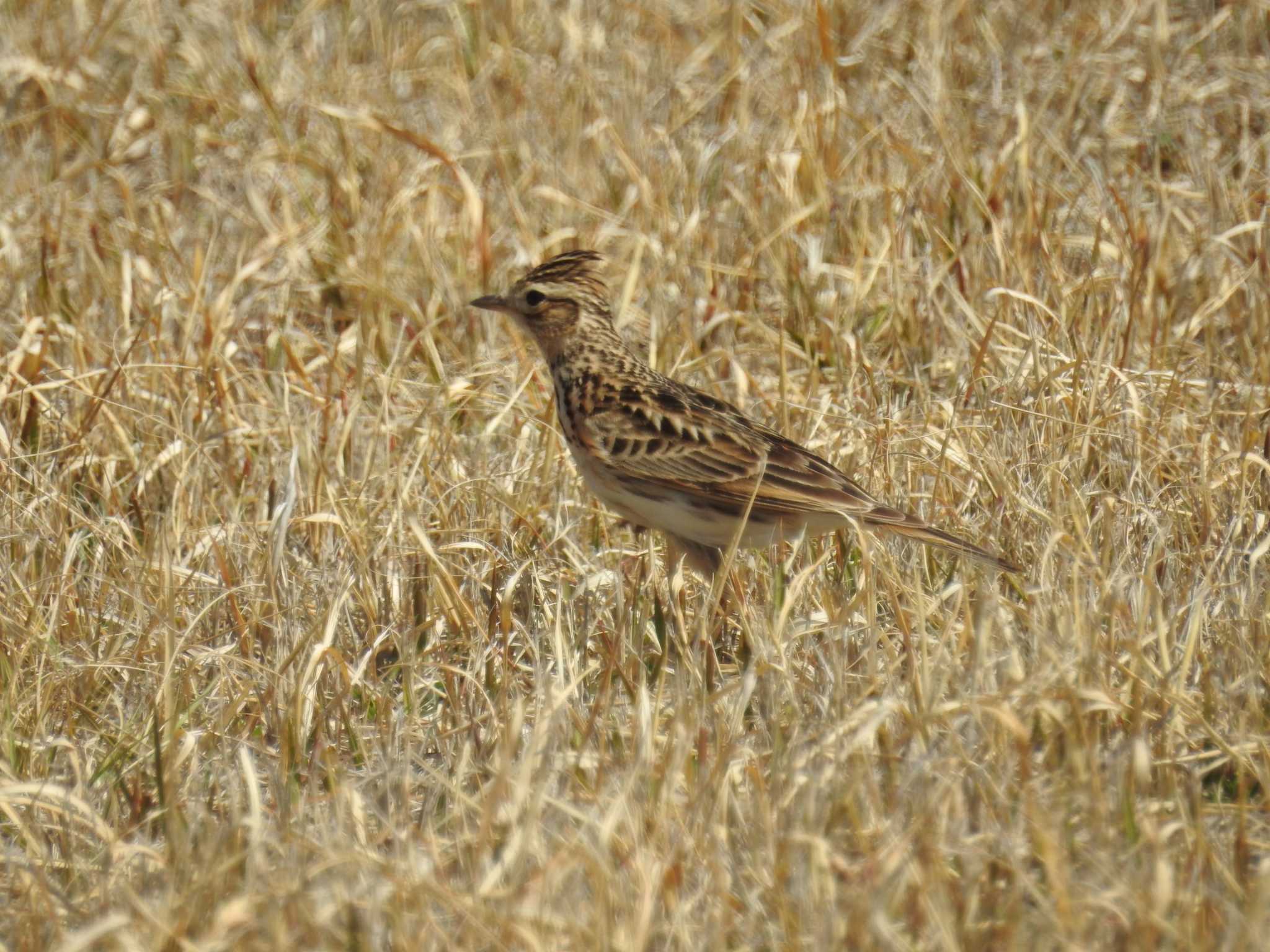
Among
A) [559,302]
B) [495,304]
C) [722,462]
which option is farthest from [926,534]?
[495,304]

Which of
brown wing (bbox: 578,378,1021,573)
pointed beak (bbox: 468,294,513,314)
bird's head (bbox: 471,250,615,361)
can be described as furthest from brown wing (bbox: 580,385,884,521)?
pointed beak (bbox: 468,294,513,314)

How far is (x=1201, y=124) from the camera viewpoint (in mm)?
9070

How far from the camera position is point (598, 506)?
6.54 metres

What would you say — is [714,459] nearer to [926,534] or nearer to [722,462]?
[722,462]

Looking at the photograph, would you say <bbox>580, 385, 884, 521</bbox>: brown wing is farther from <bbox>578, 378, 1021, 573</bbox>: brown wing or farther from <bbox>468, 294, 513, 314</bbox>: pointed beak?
<bbox>468, 294, 513, 314</bbox>: pointed beak

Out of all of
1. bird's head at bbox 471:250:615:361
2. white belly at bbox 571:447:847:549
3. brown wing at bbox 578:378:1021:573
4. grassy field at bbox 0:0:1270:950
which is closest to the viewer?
grassy field at bbox 0:0:1270:950

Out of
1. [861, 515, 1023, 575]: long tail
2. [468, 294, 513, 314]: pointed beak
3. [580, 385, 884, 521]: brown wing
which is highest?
[468, 294, 513, 314]: pointed beak

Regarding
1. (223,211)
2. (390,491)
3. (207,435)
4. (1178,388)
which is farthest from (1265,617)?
(223,211)

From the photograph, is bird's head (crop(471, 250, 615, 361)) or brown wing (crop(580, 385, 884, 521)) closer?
brown wing (crop(580, 385, 884, 521))

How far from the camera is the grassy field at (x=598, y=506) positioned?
12.6ft

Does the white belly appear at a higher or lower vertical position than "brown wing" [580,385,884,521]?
lower

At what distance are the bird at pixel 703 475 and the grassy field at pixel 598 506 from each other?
0.53 feet

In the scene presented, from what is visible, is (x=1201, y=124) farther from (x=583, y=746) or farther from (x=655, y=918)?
(x=655, y=918)

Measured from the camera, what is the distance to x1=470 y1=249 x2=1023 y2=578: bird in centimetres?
550
